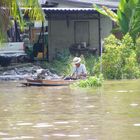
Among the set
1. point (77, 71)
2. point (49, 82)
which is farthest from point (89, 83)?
point (49, 82)

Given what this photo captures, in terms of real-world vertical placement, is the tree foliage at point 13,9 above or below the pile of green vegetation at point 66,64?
above

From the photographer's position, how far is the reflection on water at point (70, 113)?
12.8 metres

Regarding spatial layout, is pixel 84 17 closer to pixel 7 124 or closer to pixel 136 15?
pixel 136 15

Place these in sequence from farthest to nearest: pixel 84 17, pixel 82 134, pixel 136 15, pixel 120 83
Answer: pixel 84 17 < pixel 136 15 < pixel 120 83 < pixel 82 134

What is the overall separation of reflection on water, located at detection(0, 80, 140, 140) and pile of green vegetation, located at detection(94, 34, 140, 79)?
3.56m

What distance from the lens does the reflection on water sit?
12.8 m

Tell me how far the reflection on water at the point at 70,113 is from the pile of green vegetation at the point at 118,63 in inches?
140

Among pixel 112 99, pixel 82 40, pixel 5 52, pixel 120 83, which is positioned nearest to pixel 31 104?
pixel 112 99

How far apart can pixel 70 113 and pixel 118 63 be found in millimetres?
11975

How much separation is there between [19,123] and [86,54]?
20.0 metres

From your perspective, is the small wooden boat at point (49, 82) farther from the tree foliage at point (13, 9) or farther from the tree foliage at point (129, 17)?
the tree foliage at point (13, 9)

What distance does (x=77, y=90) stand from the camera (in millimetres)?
23047

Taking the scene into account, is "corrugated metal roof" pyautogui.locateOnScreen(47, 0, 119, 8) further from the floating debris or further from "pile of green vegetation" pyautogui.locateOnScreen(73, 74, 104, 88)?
"pile of green vegetation" pyautogui.locateOnScreen(73, 74, 104, 88)

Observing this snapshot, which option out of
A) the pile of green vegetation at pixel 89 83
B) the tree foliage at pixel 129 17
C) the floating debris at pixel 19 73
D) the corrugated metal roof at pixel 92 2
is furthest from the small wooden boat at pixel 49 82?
the corrugated metal roof at pixel 92 2
